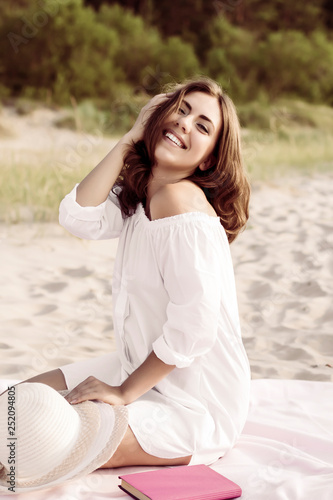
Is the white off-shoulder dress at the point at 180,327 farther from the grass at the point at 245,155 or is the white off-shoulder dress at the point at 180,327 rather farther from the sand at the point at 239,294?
the grass at the point at 245,155

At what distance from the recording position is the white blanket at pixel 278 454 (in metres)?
1.71

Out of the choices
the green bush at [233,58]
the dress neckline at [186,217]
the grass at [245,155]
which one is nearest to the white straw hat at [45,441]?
the dress neckline at [186,217]

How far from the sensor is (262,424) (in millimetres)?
2158

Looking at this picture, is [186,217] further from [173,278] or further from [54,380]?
[54,380]

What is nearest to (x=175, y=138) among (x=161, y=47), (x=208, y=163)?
(x=208, y=163)

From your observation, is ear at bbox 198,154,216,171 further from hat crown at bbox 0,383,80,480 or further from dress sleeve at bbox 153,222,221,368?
hat crown at bbox 0,383,80,480

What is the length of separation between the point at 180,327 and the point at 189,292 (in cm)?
8

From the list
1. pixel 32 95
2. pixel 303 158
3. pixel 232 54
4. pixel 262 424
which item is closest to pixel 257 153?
pixel 303 158

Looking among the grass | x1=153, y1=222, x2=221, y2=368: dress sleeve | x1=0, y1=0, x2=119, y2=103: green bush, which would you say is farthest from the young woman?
x1=0, y1=0, x2=119, y2=103: green bush

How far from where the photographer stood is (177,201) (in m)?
1.80

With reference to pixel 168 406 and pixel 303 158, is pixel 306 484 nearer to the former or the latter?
pixel 168 406

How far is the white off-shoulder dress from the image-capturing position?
1719 mm

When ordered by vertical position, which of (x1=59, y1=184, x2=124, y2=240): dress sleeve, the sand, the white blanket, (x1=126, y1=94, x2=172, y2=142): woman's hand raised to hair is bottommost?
the sand

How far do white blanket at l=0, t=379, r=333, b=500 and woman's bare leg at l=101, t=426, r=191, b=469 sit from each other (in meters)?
0.02
